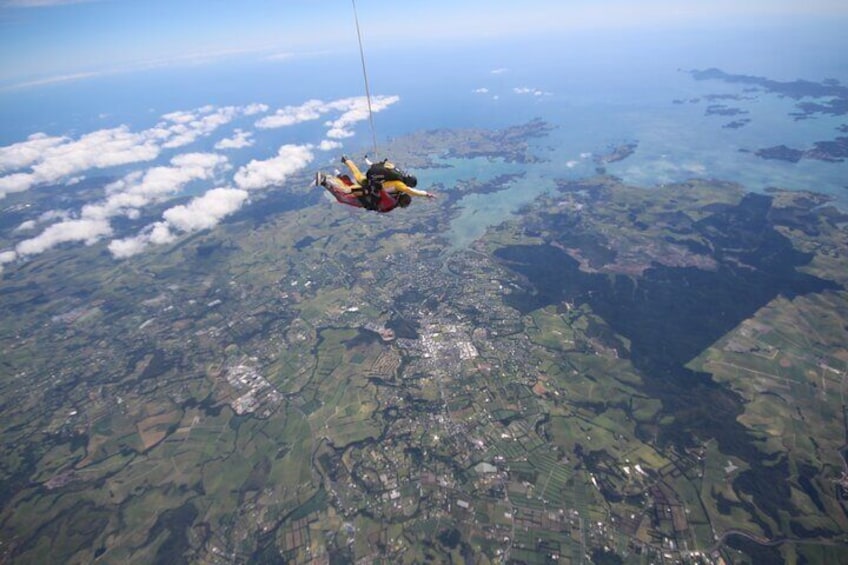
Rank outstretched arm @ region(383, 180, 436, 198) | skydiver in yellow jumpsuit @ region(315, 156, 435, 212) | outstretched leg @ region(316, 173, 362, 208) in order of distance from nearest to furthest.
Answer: outstretched arm @ region(383, 180, 436, 198)
skydiver in yellow jumpsuit @ region(315, 156, 435, 212)
outstretched leg @ region(316, 173, 362, 208)

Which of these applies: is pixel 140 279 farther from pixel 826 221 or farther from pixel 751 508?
pixel 826 221

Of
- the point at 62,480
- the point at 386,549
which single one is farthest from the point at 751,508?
the point at 62,480

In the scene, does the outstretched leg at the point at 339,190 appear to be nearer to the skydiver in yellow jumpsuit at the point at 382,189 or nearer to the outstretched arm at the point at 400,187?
the skydiver in yellow jumpsuit at the point at 382,189

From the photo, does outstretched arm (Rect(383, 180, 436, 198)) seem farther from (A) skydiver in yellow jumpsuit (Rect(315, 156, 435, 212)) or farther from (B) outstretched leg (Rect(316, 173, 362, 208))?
(B) outstretched leg (Rect(316, 173, 362, 208))

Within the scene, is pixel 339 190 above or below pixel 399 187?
below

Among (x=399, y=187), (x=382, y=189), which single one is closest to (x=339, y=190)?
(x=382, y=189)

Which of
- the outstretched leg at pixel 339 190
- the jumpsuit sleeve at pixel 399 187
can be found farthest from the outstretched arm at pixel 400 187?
the outstretched leg at pixel 339 190

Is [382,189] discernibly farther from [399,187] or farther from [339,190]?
[339,190]

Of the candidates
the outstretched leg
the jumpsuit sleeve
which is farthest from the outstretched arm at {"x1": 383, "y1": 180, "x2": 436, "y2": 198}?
the outstretched leg

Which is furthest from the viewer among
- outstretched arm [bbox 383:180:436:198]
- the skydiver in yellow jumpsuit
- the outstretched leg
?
the outstretched leg

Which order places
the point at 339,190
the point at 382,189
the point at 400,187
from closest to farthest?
the point at 400,187
the point at 382,189
the point at 339,190

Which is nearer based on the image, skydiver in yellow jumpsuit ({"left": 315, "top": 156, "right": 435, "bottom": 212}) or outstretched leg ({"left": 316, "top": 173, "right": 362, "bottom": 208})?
skydiver in yellow jumpsuit ({"left": 315, "top": 156, "right": 435, "bottom": 212})

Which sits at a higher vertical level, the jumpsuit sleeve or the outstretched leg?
the jumpsuit sleeve
